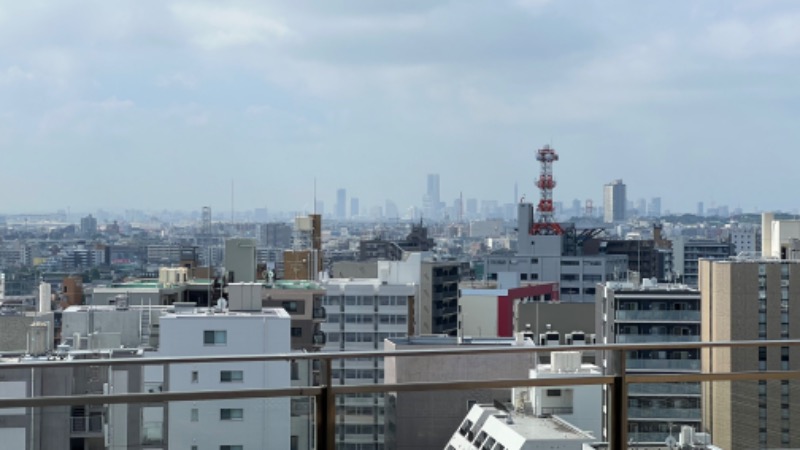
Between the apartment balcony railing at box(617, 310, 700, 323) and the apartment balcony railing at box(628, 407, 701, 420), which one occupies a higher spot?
the apartment balcony railing at box(628, 407, 701, 420)

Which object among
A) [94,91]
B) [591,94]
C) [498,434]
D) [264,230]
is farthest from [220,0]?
[498,434]

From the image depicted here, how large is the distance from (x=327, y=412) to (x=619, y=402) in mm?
620

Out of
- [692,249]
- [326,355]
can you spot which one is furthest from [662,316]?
[692,249]

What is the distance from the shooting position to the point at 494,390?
7.19ft

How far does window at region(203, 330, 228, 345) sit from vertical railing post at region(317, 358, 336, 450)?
1263cm

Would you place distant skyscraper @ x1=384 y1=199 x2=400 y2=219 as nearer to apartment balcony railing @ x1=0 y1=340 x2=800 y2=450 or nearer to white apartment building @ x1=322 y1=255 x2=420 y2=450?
white apartment building @ x1=322 y1=255 x2=420 y2=450

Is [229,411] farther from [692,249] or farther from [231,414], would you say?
[692,249]

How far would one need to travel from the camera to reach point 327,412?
216 cm

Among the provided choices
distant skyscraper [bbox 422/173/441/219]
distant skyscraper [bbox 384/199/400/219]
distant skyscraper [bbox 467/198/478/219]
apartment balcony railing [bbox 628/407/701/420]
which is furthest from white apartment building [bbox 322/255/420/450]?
distant skyscraper [bbox 467/198/478/219]

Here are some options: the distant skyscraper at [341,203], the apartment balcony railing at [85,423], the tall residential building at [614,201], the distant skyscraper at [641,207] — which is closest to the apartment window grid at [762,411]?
the apartment balcony railing at [85,423]

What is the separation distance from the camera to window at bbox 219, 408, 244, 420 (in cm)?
206

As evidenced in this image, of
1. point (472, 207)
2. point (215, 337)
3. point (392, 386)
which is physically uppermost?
point (472, 207)

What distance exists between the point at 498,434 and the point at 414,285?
26.0 meters

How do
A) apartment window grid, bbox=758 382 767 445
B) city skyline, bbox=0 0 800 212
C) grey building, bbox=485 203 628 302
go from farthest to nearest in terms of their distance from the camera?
1. grey building, bbox=485 203 628 302
2. city skyline, bbox=0 0 800 212
3. apartment window grid, bbox=758 382 767 445
